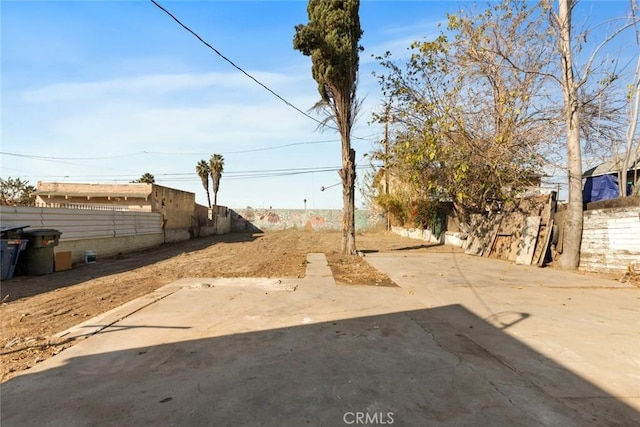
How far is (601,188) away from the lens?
1634cm

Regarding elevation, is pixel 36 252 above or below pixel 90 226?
below

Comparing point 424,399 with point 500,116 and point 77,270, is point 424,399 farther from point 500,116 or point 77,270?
point 500,116

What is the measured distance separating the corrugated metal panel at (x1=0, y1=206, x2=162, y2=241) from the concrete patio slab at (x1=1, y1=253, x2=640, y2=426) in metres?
5.87

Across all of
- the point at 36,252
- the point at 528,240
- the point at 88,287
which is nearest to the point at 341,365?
the point at 88,287

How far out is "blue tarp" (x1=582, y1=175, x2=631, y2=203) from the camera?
51.9 feet

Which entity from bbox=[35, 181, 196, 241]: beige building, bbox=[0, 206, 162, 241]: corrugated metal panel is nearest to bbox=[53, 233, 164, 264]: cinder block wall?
bbox=[0, 206, 162, 241]: corrugated metal panel

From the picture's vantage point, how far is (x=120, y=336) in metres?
4.36

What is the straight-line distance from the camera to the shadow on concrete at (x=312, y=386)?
2533 millimetres

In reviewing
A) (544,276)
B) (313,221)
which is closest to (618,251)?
(544,276)

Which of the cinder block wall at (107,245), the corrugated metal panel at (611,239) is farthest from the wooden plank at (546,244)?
the cinder block wall at (107,245)

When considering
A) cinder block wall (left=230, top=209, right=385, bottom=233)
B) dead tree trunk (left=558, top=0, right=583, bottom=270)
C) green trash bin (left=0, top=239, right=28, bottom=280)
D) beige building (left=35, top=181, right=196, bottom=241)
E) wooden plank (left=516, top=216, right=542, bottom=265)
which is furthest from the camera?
cinder block wall (left=230, top=209, right=385, bottom=233)

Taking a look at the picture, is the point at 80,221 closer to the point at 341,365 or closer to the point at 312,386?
the point at 341,365

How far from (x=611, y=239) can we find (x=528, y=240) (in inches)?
105

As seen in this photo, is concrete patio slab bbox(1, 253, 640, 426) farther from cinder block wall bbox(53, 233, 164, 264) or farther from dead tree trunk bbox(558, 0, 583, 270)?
cinder block wall bbox(53, 233, 164, 264)
